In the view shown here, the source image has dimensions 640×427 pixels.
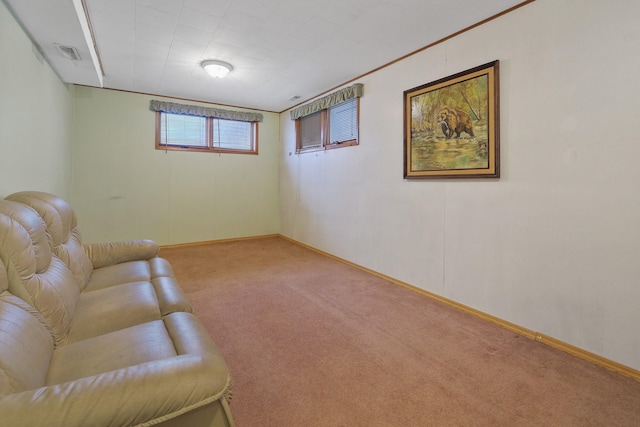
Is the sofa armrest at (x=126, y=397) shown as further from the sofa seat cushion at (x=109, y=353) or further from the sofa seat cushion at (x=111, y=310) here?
the sofa seat cushion at (x=111, y=310)

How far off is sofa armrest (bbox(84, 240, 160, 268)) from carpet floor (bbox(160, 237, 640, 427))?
64cm

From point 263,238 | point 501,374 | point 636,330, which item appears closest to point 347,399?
point 501,374

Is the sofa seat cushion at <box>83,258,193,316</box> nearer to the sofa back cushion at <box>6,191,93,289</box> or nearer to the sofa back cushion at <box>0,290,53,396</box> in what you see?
the sofa back cushion at <box>6,191,93,289</box>

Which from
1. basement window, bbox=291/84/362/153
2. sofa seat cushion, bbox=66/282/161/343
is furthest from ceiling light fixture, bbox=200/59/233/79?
sofa seat cushion, bbox=66/282/161/343

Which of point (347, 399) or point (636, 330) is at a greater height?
point (636, 330)

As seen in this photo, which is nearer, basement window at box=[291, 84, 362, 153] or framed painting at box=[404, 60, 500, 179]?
framed painting at box=[404, 60, 500, 179]

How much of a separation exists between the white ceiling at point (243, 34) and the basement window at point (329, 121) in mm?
261

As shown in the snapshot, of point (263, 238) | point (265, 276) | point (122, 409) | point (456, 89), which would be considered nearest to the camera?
point (122, 409)

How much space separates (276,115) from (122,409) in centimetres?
567

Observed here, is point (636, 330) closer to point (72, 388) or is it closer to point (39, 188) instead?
point (72, 388)

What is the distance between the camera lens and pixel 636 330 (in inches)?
70.9

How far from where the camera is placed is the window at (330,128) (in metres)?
4.06

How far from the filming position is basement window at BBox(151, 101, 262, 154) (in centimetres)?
491

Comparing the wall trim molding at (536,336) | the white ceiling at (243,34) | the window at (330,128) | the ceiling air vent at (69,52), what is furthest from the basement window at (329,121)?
the ceiling air vent at (69,52)
